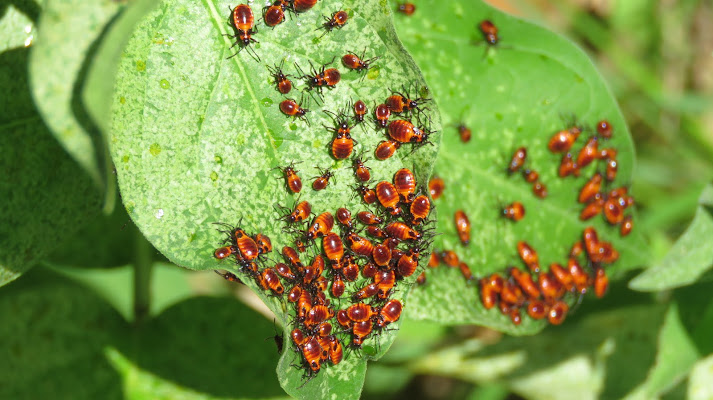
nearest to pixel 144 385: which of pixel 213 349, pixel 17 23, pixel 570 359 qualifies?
pixel 213 349

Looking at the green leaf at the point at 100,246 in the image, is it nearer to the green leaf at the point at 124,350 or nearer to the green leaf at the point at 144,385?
the green leaf at the point at 124,350

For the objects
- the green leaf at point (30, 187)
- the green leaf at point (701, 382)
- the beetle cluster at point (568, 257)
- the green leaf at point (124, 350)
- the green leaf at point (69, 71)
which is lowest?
the green leaf at point (701, 382)

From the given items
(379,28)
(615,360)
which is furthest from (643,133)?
(379,28)

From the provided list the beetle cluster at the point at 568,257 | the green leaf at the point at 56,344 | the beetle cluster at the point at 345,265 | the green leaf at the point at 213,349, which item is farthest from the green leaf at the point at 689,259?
the green leaf at the point at 56,344

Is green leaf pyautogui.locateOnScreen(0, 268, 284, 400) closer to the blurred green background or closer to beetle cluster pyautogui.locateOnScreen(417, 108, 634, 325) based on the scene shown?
the blurred green background

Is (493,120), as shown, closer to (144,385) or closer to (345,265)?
(345,265)

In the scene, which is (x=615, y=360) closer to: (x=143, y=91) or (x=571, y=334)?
(x=571, y=334)

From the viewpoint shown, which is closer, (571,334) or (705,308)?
(705,308)
